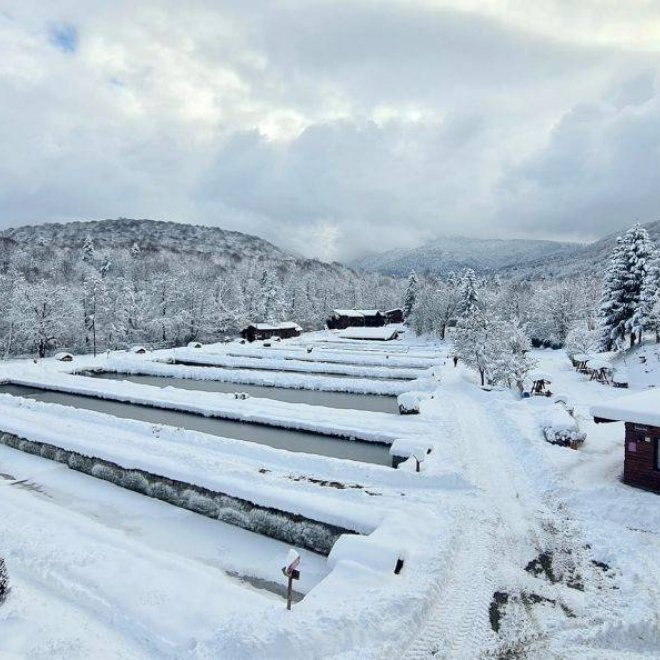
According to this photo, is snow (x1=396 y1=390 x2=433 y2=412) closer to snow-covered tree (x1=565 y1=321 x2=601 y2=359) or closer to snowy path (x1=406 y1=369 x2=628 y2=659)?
snowy path (x1=406 y1=369 x2=628 y2=659)

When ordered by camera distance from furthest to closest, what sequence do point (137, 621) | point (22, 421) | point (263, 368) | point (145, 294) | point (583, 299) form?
point (145, 294)
point (583, 299)
point (263, 368)
point (22, 421)
point (137, 621)

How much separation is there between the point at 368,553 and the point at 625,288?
36587 mm

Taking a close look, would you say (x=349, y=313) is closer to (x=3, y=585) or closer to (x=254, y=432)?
(x=254, y=432)

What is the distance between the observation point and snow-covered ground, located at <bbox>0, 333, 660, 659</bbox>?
760cm

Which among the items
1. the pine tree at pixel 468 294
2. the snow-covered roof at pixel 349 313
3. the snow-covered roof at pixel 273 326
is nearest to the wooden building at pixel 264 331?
the snow-covered roof at pixel 273 326

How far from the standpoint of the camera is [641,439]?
13.0m

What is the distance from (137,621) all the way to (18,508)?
7624mm

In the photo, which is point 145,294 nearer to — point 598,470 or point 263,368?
point 263,368

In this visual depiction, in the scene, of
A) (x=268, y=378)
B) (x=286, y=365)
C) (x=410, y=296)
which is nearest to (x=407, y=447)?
(x=268, y=378)

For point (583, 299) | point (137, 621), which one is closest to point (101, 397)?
point (137, 621)

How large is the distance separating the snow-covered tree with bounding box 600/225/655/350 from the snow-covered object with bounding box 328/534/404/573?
1364 inches

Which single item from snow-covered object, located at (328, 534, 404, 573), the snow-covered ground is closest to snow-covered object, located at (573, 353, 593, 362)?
the snow-covered ground

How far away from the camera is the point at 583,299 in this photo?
62.0m

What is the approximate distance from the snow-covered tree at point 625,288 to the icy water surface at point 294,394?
2059 centimetres
